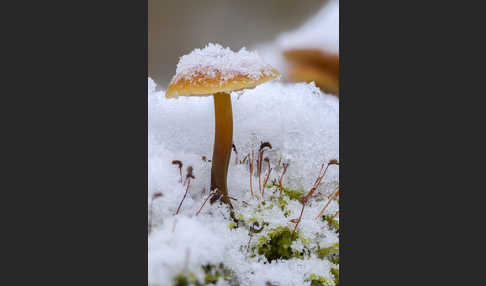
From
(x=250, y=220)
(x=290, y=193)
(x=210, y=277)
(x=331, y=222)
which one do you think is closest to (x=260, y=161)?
(x=290, y=193)

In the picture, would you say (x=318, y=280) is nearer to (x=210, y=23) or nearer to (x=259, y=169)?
(x=259, y=169)

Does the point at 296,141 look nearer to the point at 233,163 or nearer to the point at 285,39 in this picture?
the point at 233,163

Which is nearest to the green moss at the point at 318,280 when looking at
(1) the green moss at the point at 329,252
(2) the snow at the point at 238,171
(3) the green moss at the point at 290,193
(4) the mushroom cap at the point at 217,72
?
(2) the snow at the point at 238,171

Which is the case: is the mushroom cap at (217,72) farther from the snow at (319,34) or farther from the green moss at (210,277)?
the green moss at (210,277)

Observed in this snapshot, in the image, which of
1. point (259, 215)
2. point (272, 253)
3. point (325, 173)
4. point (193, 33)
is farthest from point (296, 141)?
point (193, 33)

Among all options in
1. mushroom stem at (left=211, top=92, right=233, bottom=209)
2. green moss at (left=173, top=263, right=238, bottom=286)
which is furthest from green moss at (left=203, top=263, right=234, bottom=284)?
mushroom stem at (left=211, top=92, right=233, bottom=209)

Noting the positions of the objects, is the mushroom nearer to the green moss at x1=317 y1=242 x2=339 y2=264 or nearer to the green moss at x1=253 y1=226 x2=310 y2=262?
the green moss at x1=253 y1=226 x2=310 y2=262
